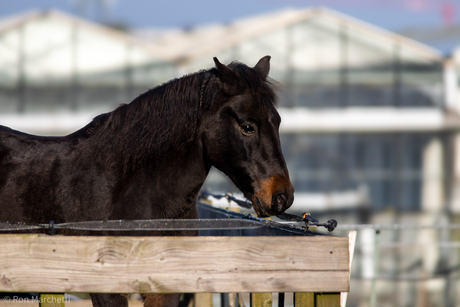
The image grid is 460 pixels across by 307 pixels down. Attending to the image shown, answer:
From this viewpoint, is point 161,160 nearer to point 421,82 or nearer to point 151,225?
point 151,225

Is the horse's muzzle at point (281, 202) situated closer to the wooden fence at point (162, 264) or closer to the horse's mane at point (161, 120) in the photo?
the horse's mane at point (161, 120)

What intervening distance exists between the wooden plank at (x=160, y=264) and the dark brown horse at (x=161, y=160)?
2.20ft

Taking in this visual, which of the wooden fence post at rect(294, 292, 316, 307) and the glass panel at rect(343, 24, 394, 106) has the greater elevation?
the glass panel at rect(343, 24, 394, 106)

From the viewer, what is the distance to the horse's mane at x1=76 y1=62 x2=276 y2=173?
2.72 meters

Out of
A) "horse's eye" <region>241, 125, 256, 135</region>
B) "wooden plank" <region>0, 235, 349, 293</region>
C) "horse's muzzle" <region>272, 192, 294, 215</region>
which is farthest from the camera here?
"horse's eye" <region>241, 125, 256, 135</region>


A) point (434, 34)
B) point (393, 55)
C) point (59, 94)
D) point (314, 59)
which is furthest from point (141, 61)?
point (434, 34)

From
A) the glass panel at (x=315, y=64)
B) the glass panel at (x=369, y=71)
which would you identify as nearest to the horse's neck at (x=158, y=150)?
the glass panel at (x=315, y=64)

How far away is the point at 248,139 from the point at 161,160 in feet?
1.58

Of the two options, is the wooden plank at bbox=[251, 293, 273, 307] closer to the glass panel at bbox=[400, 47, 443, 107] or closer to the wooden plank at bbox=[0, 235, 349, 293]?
the wooden plank at bbox=[0, 235, 349, 293]

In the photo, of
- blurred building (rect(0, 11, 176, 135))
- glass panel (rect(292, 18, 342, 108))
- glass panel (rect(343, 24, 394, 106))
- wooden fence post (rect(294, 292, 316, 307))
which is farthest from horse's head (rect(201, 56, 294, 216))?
glass panel (rect(343, 24, 394, 106))

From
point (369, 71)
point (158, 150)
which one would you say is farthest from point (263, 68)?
point (369, 71)

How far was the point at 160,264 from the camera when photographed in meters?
1.92

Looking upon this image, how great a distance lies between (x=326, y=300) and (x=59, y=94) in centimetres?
1740

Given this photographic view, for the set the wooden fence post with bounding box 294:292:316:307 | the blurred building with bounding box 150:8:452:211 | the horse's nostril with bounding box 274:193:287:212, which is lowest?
the wooden fence post with bounding box 294:292:316:307
